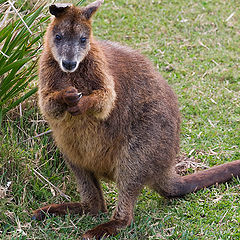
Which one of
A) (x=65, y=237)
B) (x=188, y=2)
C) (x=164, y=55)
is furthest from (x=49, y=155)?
(x=188, y=2)

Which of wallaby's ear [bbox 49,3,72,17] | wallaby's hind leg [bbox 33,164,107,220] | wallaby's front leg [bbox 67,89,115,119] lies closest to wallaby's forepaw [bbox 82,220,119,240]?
wallaby's hind leg [bbox 33,164,107,220]

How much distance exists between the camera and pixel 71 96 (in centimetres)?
375

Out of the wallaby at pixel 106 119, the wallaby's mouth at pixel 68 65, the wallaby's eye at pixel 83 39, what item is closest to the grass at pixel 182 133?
the wallaby at pixel 106 119

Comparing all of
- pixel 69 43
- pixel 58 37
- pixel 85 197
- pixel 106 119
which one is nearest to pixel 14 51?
pixel 58 37

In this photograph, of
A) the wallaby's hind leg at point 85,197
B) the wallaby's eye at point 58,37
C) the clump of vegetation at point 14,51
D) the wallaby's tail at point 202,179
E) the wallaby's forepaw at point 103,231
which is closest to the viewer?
the wallaby's eye at point 58,37

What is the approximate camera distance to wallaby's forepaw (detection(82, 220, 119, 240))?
4.16 metres

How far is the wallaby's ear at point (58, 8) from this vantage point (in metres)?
3.85

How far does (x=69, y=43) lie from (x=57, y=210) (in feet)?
5.39

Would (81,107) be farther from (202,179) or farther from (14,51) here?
(202,179)

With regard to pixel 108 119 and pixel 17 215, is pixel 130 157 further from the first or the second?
pixel 17 215

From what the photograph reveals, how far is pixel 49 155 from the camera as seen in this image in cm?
508

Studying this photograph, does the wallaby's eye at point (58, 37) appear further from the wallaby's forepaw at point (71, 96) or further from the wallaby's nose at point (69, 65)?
the wallaby's forepaw at point (71, 96)

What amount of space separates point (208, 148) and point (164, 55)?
2.19m

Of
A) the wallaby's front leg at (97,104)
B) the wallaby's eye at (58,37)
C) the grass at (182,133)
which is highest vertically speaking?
the wallaby's eye at (58,37)
